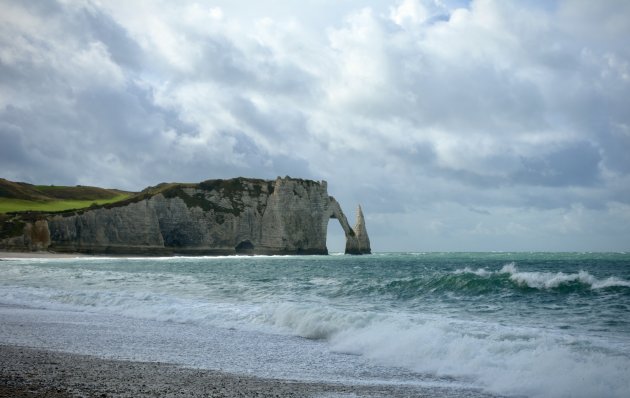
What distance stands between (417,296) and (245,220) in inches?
3315

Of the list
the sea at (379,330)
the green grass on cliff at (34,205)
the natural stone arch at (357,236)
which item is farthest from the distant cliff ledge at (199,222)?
the sea at (379,330)

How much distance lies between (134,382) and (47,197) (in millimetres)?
128136

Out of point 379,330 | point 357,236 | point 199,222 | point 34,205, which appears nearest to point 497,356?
point 379,330

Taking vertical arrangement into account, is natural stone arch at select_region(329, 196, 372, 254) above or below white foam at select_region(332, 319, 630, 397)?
above

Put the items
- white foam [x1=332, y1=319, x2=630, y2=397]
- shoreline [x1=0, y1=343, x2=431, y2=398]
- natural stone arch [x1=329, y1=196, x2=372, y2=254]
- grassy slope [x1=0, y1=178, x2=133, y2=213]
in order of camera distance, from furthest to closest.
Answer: natural stone arch [x1=329, y1=196, x2=372, y2=254] < grassy slope [x1=0, y1=178, x2=133, y2=213] < white foam [x1=332, y1=319, x2=630, y2=397] < shoreline [x1=0, y1=343, x2=431, y2=398]

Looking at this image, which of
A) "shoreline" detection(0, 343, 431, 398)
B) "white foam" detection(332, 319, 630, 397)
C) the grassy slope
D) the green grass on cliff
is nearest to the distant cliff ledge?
the green grass on cliff

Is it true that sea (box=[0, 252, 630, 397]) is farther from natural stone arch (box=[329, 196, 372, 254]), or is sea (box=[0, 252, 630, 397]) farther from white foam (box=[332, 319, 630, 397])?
natural stone arch (box=[329, 196, 372, 254])

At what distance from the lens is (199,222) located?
330 ft

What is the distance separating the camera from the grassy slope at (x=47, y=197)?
10681cm

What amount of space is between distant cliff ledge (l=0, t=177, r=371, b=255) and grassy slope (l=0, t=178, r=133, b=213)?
15.6 metres

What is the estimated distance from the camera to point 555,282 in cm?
2447

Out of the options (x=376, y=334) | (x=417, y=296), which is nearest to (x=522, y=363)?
(x=376, y=334)

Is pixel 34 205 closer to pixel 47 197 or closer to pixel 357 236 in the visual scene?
pixel 47 197

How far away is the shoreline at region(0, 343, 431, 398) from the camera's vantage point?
7.30 meters
